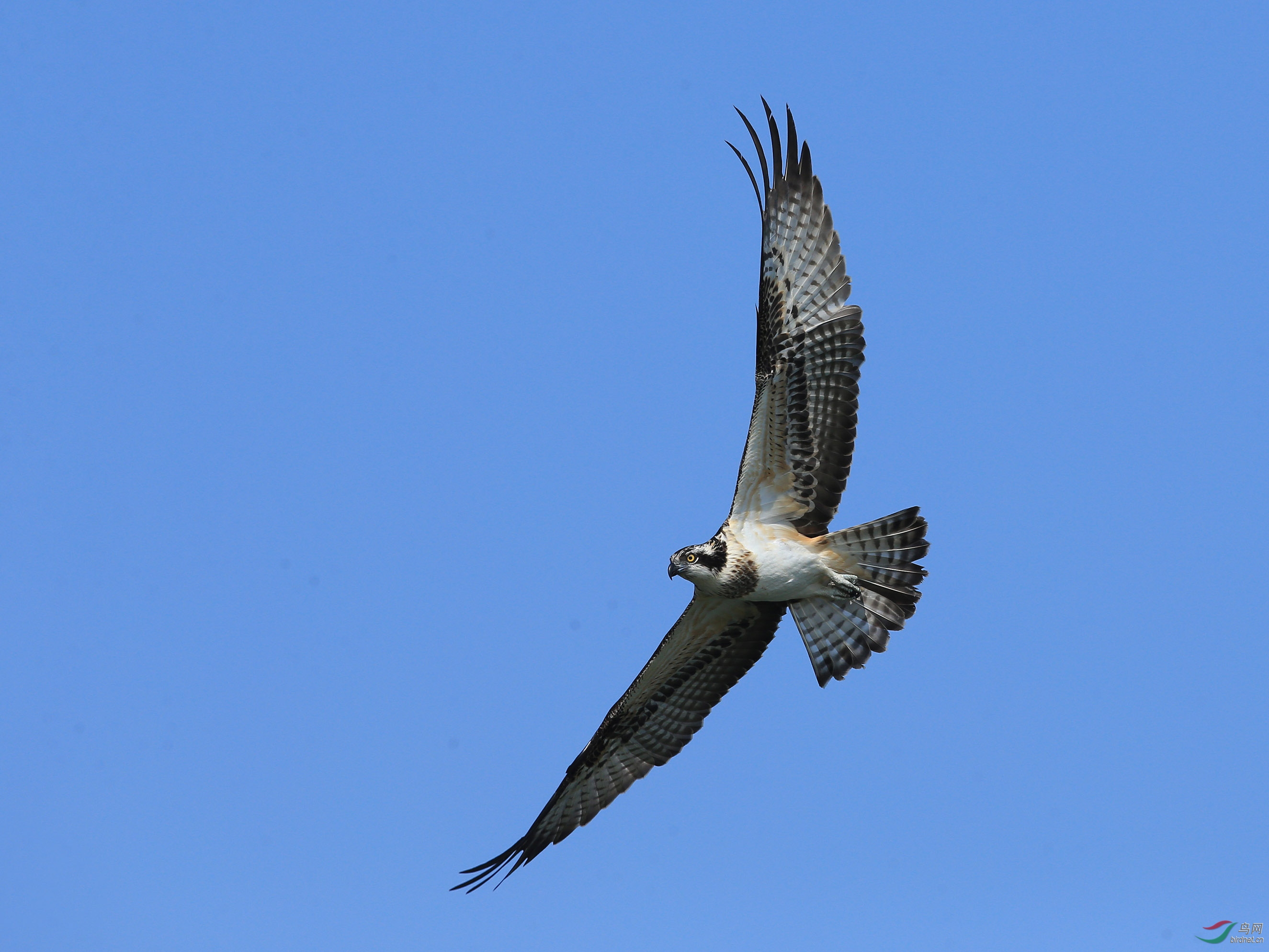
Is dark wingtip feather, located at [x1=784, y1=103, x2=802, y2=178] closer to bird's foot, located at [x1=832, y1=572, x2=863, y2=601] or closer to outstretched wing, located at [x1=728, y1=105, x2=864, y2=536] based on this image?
outstretched wing, located at [x1=728, y1=105, x2=864, y2=536]

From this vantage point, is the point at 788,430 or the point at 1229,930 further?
the point at 1229,930

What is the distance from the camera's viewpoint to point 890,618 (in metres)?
11.7

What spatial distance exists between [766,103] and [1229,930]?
28.4 feet

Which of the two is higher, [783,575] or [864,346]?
A: [864,346]

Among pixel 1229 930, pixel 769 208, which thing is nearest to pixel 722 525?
pixel 769 208

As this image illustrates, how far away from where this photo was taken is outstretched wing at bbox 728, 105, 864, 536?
11.4 meters

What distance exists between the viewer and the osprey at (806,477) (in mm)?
11406

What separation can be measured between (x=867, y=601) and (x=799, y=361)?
2091 mm

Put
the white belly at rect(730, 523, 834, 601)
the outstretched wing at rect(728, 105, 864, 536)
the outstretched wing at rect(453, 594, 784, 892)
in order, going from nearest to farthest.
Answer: the outstretched wing at rect(728, 105, 864, 536) < the white belly at rect(730, 523, 834, 601) < the outstretched wing at rect(453, 594, 784, 892)

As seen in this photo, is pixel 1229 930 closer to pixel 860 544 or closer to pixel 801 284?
pixel 860 544

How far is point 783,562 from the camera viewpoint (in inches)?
458

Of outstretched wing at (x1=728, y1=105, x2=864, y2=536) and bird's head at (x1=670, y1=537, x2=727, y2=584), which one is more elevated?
outstretched wing at (x1=728, y1=105, x2=864, y2=536)

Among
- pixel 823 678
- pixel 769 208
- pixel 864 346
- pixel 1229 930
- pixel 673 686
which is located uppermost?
pixel 769 208

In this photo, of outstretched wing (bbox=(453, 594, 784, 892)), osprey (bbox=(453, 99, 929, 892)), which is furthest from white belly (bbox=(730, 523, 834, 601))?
outstretched wing (bbox=(453, 594, 784, 892))
